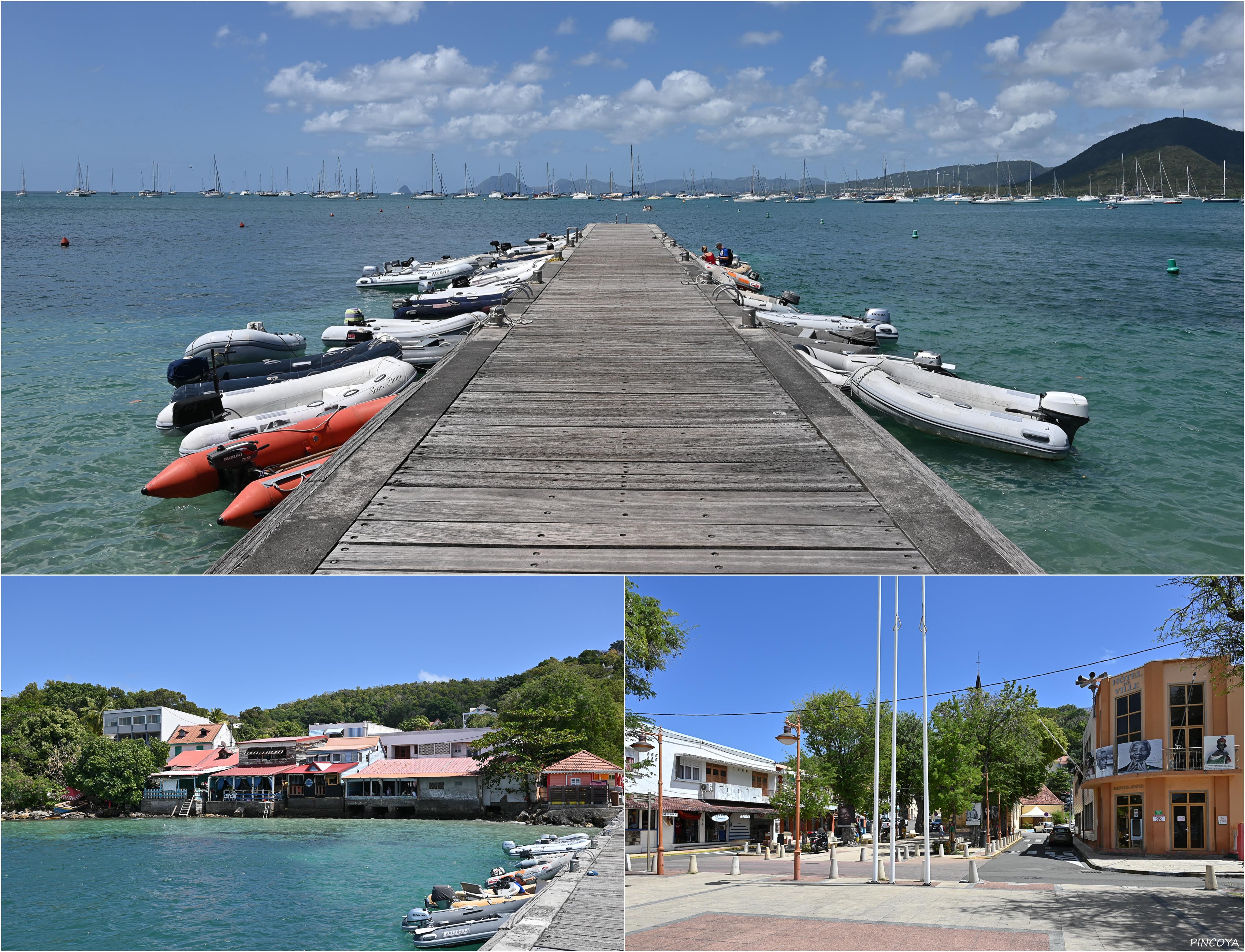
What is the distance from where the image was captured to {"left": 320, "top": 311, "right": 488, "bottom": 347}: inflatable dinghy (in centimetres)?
2547

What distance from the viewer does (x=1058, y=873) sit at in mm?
10461

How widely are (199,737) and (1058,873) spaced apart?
10.4 metres

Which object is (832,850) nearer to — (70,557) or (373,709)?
(373,709)

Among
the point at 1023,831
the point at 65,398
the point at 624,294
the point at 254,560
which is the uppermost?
the point at 624,294

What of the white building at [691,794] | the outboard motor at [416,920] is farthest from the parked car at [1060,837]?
the outboard motor at [416,920]

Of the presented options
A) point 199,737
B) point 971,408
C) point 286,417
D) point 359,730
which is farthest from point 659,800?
point 971,408

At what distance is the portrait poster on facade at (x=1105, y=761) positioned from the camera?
10938 millimetres

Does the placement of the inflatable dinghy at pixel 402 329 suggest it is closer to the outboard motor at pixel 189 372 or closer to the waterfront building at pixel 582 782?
the outboard motor at pixel 189 372

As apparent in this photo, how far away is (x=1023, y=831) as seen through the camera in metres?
42.8

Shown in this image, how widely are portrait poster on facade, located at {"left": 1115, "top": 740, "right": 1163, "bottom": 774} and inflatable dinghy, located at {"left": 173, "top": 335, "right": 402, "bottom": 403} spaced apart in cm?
1443

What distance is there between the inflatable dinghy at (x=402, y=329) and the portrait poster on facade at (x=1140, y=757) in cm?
1837

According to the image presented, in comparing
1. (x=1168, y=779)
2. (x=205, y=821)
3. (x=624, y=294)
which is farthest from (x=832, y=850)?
(x=624, y=294)

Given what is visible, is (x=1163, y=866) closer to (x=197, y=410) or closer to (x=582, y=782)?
(x=582, y=782)

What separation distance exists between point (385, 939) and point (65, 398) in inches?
691
